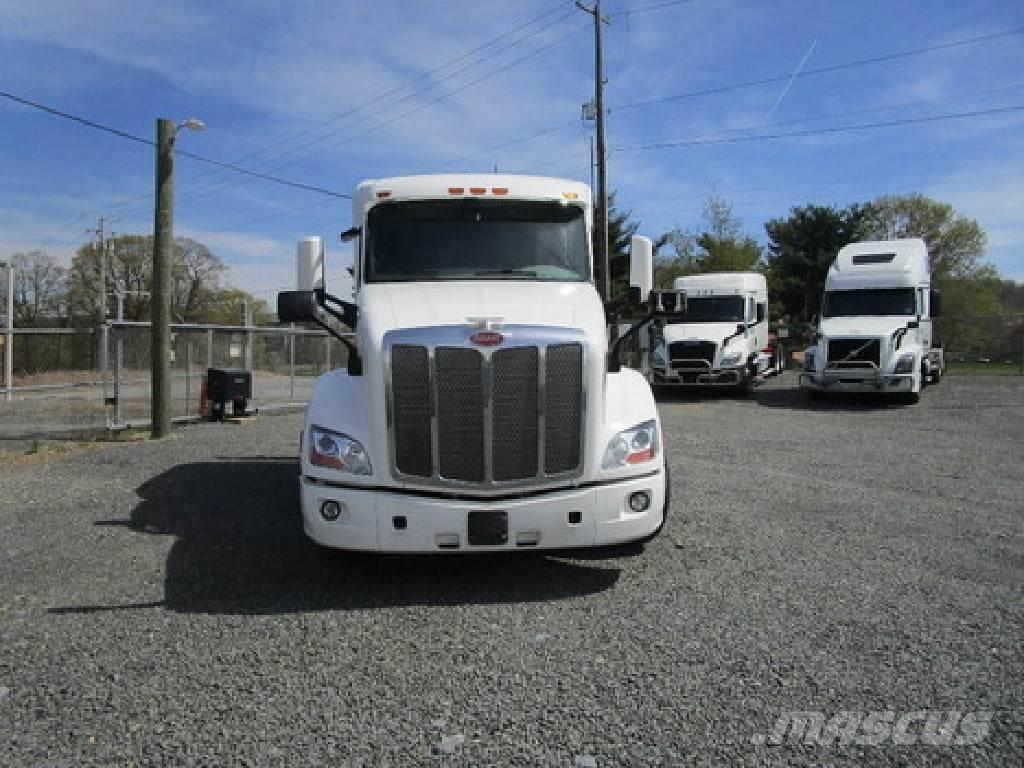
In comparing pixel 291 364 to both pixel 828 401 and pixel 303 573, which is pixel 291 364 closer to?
pixel 828 401

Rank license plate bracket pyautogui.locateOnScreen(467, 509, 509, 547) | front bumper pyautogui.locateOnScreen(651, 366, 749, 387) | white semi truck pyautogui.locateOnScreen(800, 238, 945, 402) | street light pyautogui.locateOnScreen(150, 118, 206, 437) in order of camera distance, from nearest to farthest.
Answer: license plate bracket pyautogui.locateOnScreen(467, 509, 509, 547), street light pyautogui.locateOnScreen(150, 118, 206, 437), white semi truck pyautogui.locateOnScreen(800, 238, 945, 402), front bumper pyautogui.locateOnScreen(651, 366, 749, 387)

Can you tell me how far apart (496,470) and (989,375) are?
25.6 metres

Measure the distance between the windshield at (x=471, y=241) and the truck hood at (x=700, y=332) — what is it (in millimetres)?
13388

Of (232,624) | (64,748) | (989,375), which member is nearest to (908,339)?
(989,375)

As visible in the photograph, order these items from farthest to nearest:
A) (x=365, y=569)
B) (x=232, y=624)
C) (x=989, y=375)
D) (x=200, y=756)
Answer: (x=989, y=375), (x=365, y=569), (x=232, y=624), (x=200, y=756)

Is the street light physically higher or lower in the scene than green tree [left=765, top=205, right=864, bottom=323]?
lower

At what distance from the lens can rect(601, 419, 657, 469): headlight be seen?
4914 millimetres

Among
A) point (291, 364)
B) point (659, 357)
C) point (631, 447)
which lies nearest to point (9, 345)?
point (291, 364)

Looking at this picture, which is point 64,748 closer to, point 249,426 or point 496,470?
point 496,470

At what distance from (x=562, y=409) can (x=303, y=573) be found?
216cm

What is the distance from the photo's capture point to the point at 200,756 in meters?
3.04

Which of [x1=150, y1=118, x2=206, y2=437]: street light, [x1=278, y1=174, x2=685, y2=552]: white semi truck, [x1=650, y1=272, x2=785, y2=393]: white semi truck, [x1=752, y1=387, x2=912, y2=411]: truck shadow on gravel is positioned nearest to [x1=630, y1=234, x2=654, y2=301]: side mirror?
[x1=278, y1=174, x2=685, y2=552]: white semi truck

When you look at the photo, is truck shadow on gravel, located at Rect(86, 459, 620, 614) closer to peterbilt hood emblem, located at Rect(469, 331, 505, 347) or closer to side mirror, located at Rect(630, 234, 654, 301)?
peterbilt hood emblem, located at Rect(469, 331, 505, 347)

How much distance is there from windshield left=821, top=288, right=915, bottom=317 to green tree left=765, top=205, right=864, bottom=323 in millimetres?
27902
